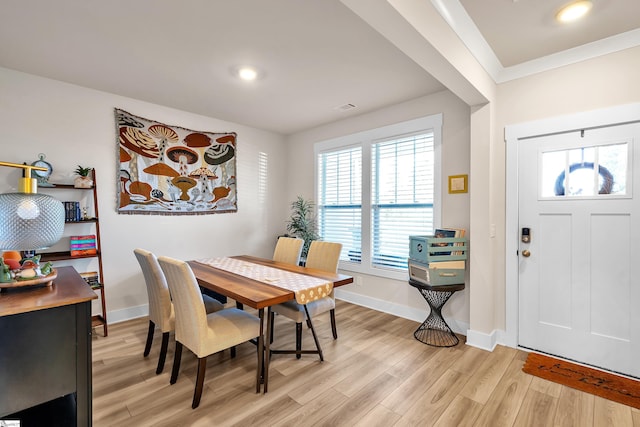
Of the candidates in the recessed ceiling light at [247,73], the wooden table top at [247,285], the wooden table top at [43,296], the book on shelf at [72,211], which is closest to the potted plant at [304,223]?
the wooden table top at [247,285]

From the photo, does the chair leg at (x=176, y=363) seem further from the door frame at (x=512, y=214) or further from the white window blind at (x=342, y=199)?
the door frame at (x=512, y=214)

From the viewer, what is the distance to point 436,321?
127 inches

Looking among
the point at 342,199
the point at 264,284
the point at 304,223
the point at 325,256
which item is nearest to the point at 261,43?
the point at 264,284

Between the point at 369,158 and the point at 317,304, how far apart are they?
2089 millimetres

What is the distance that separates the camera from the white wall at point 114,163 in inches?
113

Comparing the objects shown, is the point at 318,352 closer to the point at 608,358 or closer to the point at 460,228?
the point at 460,228

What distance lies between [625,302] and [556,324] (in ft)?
1.63

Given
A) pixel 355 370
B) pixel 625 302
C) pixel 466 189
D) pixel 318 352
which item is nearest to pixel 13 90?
pixel 318 352

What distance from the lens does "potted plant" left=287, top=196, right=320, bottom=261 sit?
4.45m

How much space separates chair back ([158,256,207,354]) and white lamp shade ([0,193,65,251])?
0.66m

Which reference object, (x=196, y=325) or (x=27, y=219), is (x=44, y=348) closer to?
(x=27, y=219)

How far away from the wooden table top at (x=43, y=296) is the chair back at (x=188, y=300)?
470mm

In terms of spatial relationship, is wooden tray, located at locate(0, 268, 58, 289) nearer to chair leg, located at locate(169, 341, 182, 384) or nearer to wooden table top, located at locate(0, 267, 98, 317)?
wooden table top, located at locate(0, 267, 98, 317)

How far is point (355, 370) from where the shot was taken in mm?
2393
